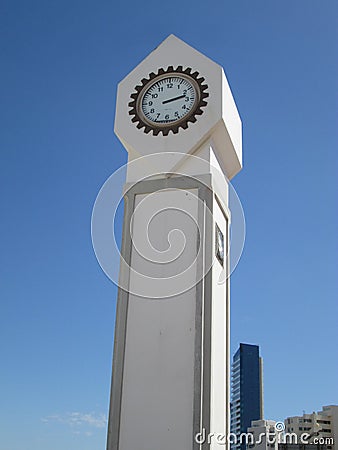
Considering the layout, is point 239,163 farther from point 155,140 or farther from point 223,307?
point 223,307

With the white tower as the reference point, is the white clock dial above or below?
above

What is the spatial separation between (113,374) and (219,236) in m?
3.51

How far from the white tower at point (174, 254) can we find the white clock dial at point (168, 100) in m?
0.02

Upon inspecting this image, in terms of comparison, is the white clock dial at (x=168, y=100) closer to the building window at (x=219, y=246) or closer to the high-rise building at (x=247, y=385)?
the building window at (x=219, y=246)

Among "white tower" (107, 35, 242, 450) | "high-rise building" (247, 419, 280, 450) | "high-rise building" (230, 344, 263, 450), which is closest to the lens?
"white tower" (107, 35, 242, 450)

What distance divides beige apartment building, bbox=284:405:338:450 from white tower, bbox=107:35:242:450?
12850mm

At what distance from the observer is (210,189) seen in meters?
11.3

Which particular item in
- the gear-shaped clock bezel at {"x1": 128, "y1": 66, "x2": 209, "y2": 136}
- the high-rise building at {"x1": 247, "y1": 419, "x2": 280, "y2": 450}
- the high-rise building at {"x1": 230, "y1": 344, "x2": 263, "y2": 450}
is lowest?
the high-rise building at {"x1": 247, "y1": 419, "x2": 280, "y2": 450}

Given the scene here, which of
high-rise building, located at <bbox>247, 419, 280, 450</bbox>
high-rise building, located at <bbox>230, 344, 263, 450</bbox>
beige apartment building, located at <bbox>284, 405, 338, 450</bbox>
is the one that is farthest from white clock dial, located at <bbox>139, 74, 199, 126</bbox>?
high-rise building, located at <bbox>230, 344, 263, 450</bbox>

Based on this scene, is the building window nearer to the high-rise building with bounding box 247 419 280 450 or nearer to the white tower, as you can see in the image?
the white tower

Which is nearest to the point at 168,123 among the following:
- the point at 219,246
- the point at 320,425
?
the point at 219,246

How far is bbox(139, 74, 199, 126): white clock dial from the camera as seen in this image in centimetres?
1207

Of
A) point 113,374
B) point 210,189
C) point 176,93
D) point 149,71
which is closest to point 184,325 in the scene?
point 113,374

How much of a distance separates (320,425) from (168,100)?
18.8 metres
